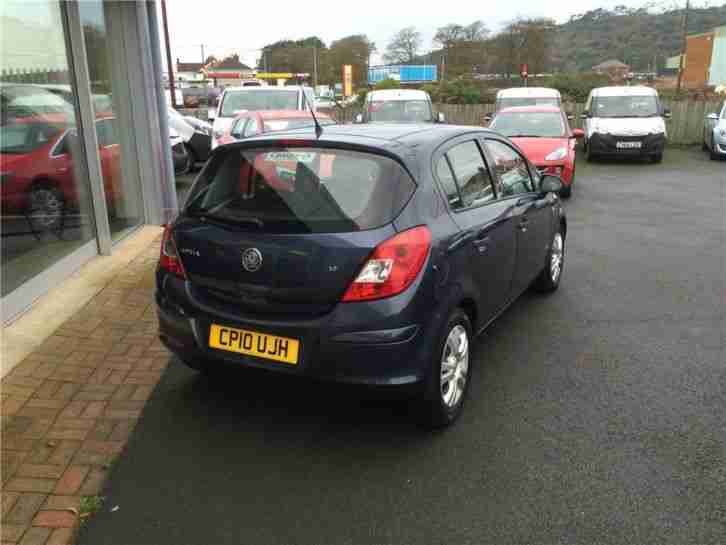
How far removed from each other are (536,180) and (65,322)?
3971 millimetres

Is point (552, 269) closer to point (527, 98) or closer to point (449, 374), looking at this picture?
point (449, 374)

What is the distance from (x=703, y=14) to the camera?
49.5m

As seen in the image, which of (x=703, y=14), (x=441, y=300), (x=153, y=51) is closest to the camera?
(x=441, y=300)

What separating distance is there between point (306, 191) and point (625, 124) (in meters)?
14.7

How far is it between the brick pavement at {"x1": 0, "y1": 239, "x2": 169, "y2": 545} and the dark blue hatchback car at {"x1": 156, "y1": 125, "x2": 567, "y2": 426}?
625mm

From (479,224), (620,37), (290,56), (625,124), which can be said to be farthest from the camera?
(290,56)

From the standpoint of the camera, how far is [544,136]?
12078 millimetres

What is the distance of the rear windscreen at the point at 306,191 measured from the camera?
326 cm

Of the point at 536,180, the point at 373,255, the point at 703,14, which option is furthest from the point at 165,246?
the point at 703,14

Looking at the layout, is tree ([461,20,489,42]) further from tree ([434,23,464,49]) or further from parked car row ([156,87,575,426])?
parked car row ([156,87,575,426])

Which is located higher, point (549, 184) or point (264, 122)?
point (264, 122)

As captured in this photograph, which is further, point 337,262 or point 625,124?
point 625,124

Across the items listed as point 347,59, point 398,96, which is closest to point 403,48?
point 347,59

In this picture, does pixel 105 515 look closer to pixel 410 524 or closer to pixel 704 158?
pixel 410 524
